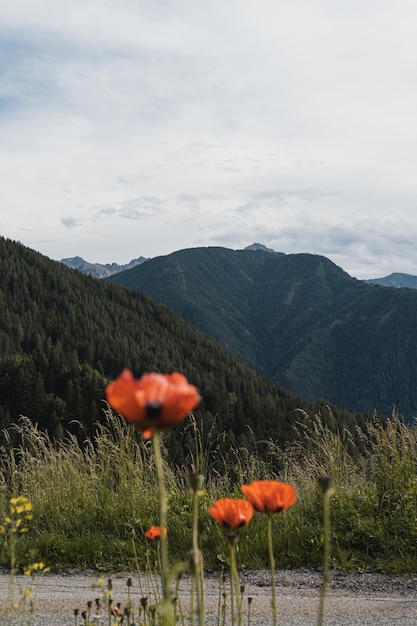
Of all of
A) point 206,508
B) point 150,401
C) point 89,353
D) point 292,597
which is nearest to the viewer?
point 150,401

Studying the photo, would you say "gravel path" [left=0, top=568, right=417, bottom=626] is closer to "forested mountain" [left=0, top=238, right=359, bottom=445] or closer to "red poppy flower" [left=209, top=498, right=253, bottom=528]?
"red poppy flower" [left=209, top=498, right=253, bottom=528]

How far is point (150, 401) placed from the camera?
4.00ft

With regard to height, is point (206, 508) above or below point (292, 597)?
above

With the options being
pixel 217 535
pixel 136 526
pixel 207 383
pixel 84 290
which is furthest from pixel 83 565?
pixel 84 290

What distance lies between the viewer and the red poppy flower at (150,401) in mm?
1205

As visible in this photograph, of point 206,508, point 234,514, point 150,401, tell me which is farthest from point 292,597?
point 150,401

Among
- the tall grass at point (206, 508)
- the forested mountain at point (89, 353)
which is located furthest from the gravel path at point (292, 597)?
the forested mountain at point (89, 353)

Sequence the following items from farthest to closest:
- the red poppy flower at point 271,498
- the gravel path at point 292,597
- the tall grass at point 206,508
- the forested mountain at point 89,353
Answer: the forested mountain at point 89,353, the tall grass at point 206,508, the gravel path at point 292,597, the red poppy flower at point 271,498

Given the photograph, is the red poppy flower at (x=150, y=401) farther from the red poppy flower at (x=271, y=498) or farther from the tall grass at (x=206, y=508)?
the tall grass at (x=206, y=508)

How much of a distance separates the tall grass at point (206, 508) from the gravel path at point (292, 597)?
306 mm

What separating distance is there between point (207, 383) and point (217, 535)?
421ft

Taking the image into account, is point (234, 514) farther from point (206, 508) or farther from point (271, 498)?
point (206, 508)

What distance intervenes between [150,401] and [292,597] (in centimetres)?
459

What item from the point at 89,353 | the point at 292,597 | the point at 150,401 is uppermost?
the point at 89,353
